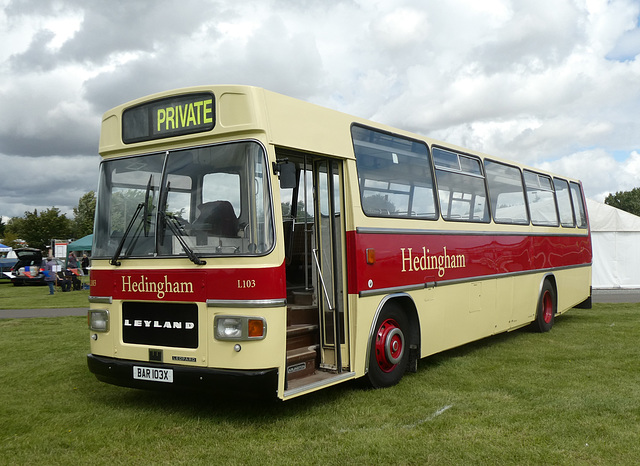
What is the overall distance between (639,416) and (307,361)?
3.13m

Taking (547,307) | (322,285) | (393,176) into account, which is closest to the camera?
(322,285)

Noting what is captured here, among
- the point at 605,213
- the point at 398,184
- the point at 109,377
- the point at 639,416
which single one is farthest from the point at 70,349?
the point at 605,213

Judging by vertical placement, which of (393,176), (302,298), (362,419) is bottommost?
(362,419)

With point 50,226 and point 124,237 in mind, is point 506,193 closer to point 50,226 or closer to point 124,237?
point 124,237

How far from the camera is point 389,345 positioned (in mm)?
7348

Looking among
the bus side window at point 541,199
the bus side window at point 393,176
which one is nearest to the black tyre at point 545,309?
the bus side window at point 541,199

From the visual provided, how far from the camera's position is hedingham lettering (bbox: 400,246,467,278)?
770 centimetres

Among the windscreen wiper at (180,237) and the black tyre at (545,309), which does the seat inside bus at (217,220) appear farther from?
the black tyre at (545,309)

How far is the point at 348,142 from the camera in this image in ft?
23.1

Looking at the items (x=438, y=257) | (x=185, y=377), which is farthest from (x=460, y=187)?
(x=185, y=377)

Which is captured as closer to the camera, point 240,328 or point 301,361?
point 240,328

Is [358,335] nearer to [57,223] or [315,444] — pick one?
[315,444]

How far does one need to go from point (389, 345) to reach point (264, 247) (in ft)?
7.67

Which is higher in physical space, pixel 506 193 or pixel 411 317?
pixel 506 193
